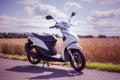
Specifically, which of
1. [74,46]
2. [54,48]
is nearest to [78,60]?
[74,46]

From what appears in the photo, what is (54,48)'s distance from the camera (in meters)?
8.19

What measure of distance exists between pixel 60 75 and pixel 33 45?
2167 mm

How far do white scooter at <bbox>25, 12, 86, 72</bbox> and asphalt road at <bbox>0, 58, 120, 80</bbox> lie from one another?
0.25 m

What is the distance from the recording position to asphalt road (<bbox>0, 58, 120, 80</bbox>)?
6473 mm

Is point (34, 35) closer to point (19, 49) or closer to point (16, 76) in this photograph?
point (16, 76)

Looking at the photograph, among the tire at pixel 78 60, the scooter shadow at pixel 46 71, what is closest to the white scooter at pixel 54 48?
the tire at pixel 78 60

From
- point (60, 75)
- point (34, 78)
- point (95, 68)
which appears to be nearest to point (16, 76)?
point (34, 78)

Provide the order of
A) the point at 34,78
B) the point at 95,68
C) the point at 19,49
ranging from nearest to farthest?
1. the point at 34,78
2. the point at 95,68
3. the point at 19,49

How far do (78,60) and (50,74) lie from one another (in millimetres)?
761

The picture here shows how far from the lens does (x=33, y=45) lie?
28.5 ft

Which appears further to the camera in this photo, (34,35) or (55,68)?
(34,35)

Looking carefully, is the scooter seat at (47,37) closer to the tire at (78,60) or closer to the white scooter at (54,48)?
the white scooter at (54,48)

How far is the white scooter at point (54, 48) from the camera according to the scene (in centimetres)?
719

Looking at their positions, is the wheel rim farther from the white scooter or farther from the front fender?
the front fender
